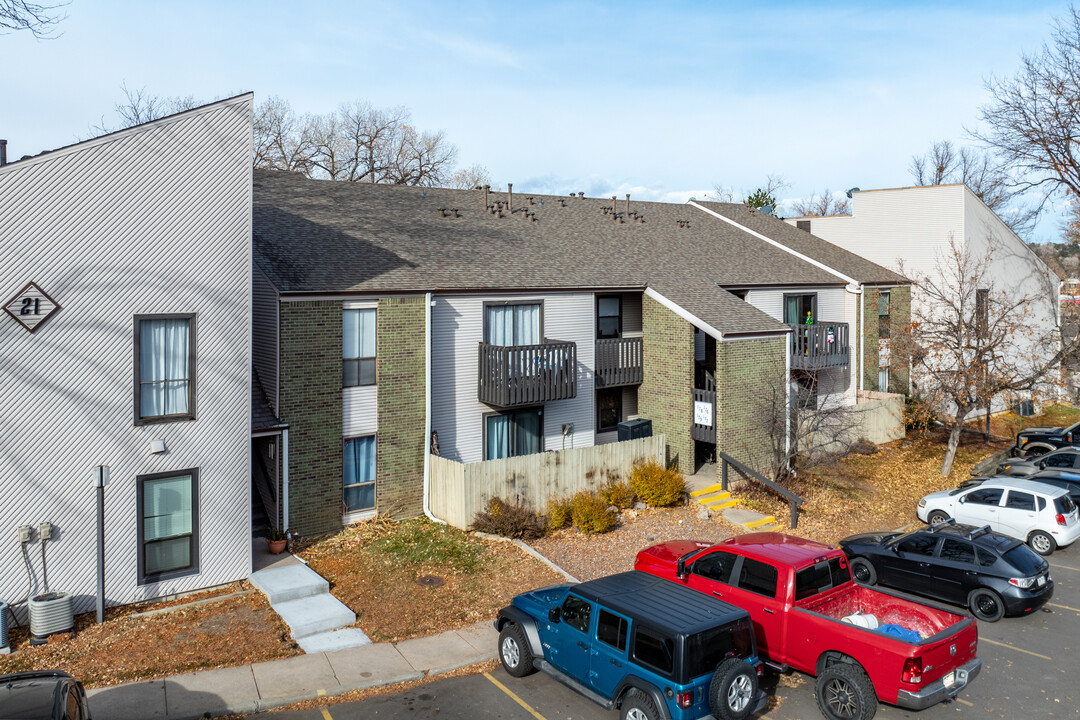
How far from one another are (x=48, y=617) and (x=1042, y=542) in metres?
21.1

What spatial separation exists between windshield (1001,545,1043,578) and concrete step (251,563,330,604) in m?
13.2

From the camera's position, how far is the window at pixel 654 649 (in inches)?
391

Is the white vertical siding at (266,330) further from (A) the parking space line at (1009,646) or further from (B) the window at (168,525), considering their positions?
(A) the parking space line at (1009,646)

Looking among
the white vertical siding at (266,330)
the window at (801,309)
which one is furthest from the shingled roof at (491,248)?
the window at (801,309)

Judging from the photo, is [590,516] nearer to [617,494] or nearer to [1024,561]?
[617,494]

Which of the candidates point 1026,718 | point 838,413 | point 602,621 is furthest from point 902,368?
point 602,621

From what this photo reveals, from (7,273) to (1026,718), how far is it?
56.7 feet

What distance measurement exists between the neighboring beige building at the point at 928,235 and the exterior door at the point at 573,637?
25795mm

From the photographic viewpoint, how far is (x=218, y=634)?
13531 millimetres

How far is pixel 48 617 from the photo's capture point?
514 inches

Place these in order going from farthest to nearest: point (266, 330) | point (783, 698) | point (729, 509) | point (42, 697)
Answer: point (729, 509) → point (266, 330) → point (783, 698) → point (42, 697)

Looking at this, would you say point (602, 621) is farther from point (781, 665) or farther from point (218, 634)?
point (218, 634)

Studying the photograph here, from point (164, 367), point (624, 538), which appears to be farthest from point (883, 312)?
point (164, 367)

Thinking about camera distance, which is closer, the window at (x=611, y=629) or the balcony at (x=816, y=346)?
the window at (x=611, y=629)
